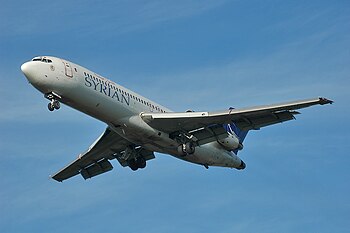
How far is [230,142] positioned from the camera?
6294cm

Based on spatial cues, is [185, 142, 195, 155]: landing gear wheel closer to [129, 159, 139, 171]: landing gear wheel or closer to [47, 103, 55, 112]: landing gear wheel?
[129, 159, 139, 171]: landing gear wheel

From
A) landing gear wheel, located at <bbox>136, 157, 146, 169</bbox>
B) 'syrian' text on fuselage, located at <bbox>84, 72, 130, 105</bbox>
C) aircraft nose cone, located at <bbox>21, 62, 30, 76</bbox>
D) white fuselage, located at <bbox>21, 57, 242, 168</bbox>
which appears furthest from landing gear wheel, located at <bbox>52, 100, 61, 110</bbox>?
landing gear wheel, located at <bbox>136, 157, 146, 169</bbox>

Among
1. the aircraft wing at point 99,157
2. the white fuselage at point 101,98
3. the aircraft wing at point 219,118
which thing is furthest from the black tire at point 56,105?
the aircraft wing at point 99,157

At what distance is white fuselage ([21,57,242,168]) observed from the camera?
181 feet

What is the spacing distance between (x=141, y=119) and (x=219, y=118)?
4782 mm

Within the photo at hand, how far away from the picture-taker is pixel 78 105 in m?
55.9

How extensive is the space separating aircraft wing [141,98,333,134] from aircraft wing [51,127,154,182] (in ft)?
14.7

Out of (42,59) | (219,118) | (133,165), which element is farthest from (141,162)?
(42,59)

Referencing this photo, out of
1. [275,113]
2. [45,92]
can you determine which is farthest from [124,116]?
[275,113]

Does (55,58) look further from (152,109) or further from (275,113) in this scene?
(275,113)

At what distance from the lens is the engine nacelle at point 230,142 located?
2472 inches

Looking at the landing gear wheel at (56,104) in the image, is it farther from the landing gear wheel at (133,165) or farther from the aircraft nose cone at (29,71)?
the landing gear wheel at (133,165)

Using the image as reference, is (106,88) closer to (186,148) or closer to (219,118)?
(186,148)

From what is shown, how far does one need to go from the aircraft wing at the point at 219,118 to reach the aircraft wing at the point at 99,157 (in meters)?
4.49
